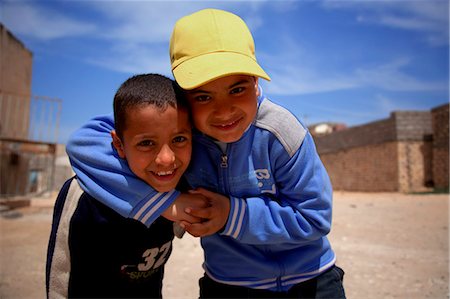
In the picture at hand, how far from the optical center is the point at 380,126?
46.3ft

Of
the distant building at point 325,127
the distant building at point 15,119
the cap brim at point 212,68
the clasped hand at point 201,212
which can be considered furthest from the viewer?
the distant building at point 325,127

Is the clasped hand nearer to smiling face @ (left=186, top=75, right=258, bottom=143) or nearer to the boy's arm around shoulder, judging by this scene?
the boy's arm around shoulder

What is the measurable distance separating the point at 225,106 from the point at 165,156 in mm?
308

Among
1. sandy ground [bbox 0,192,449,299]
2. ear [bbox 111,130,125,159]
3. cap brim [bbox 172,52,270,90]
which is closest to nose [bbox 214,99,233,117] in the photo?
cap brim [bbox 172,52,270,90]

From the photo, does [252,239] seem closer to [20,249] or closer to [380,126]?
[20,249]

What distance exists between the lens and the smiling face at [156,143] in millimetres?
1434

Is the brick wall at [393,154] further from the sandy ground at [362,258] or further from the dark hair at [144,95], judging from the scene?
the dark hair at [144,95]

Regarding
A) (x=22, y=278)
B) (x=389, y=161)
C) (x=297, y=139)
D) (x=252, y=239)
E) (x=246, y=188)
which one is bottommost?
(x=22, y=278)

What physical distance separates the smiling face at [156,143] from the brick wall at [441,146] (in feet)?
42.3

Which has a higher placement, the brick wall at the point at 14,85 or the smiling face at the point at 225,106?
the brick wall at the point at 14,85

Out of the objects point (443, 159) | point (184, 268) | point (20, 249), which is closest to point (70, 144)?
point (184, 268)

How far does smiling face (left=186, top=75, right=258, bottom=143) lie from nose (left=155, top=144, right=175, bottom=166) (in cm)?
17

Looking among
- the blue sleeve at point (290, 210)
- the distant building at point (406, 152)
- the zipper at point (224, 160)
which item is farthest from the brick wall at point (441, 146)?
the zipper at point (224, 160)

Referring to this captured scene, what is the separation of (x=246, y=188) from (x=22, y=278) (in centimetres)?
272
